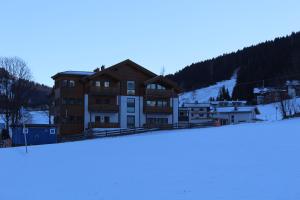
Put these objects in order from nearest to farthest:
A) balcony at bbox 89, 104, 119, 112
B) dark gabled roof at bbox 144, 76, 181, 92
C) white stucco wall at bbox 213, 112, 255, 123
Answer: balcony at bbox 89, 104, 119, 112, dark gabled roof at bbox 144, 76, 181, 92, white stucco wall at bbox 213, 112, 255, 123

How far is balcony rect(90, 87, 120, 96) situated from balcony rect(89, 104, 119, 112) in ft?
6.60

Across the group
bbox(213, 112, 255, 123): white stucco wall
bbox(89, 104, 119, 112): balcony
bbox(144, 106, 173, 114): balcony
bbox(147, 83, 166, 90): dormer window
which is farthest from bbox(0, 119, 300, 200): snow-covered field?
bbox(213, 112, 255, 123): white stucco wall

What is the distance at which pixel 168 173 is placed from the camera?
2167 centimetres

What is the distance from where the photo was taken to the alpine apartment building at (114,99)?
70875 mm

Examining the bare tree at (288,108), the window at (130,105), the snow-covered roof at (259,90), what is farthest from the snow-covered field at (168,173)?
the snow-covered roof at (259,90)

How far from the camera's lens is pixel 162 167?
23.6 meters

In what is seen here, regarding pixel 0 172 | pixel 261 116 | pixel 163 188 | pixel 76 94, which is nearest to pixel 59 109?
pixel 76 94

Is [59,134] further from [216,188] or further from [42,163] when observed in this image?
[216,188]

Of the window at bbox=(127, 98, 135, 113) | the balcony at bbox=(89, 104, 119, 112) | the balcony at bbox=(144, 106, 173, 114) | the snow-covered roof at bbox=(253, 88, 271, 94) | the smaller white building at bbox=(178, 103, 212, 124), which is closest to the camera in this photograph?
the balcony at bbox=(89, 104, 119, 112)

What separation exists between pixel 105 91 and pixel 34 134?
54.2 ft

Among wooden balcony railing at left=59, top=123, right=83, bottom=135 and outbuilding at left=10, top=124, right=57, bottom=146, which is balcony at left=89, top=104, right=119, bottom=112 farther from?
outbuilding at left=10, top=124, right=57, bottom=146

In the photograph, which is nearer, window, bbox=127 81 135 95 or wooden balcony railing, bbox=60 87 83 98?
wooden balcony railing, bbox=60 87 83 98

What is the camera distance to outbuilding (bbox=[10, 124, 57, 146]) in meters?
57.5

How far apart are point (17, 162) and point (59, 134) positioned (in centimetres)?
3944
